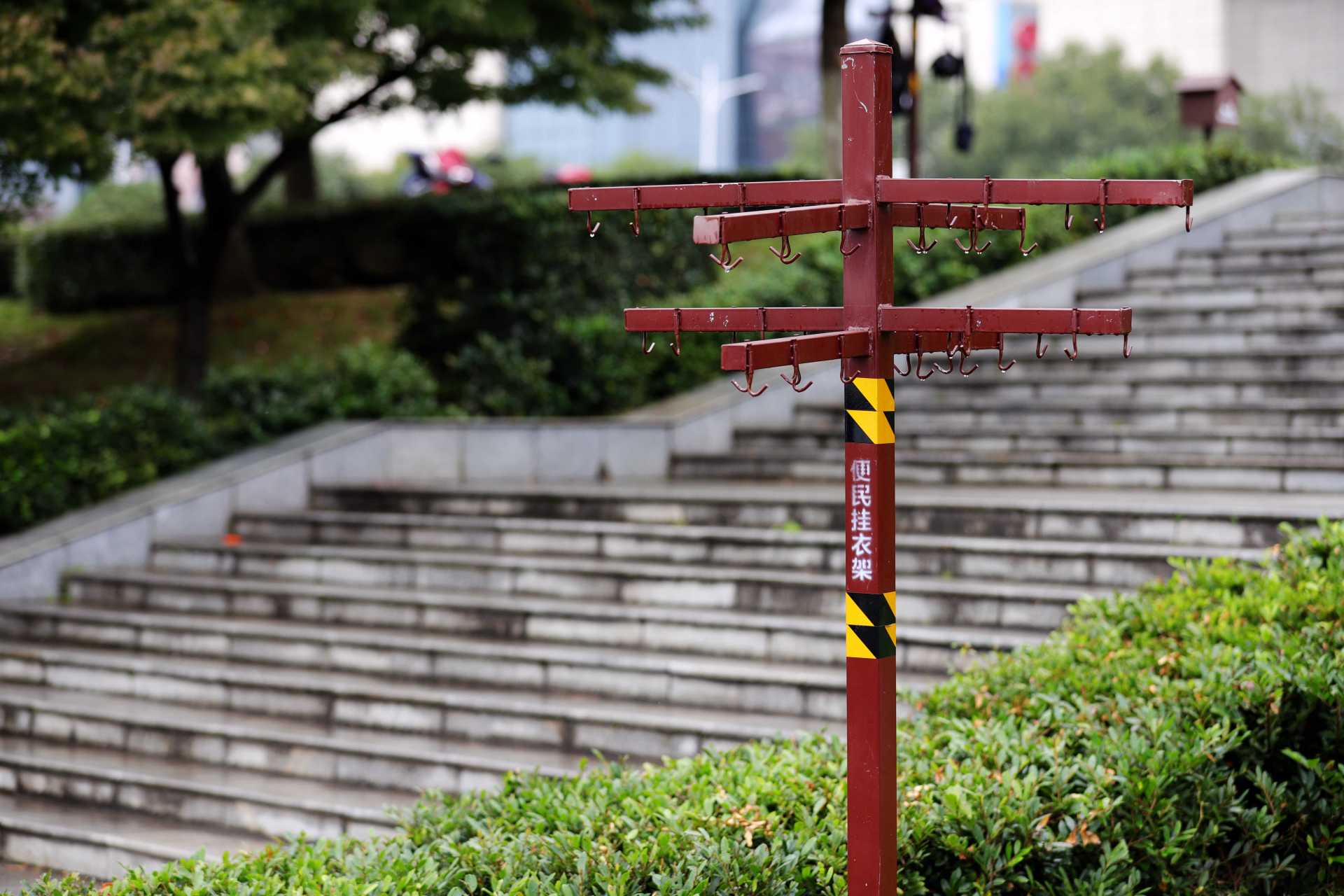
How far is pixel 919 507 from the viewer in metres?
7.69

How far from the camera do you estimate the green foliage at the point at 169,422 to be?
368 inches

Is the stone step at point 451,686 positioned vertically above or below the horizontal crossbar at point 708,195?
below

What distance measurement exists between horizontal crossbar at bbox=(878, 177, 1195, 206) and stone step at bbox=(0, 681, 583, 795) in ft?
11.4

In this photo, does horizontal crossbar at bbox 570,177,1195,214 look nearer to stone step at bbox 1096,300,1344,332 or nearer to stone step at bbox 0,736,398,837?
stone step at bbox 0,736,398,837

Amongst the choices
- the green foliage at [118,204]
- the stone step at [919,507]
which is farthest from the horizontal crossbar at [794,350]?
the green foliage at [118,204]

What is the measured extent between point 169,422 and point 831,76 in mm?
7486

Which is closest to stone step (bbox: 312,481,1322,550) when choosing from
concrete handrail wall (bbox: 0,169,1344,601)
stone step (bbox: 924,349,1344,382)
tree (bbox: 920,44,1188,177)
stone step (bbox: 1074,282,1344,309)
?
concrete handrail wall (bbox: 0,169,1344,601)

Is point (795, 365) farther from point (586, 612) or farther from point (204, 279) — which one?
point (204, 279)

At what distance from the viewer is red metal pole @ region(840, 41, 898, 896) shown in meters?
3.35

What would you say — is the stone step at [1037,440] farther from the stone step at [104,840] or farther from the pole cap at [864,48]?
the pole cap at [864,48]

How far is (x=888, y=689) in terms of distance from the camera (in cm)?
346

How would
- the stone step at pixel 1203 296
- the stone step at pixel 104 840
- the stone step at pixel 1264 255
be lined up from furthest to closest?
the stone step at pixel 1264 255 < the stone step at pixel 1203 296 < the stone step at pixel 104 840

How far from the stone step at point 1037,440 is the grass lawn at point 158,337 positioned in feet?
16.7

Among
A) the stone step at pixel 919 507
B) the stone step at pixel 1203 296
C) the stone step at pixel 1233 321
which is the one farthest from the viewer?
the stone step at pixel 1203 296
